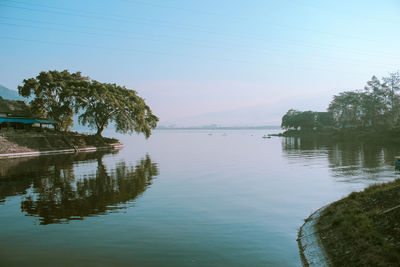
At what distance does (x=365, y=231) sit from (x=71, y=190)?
21.1 m

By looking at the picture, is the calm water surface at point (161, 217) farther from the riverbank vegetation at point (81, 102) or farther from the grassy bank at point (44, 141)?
the riverbank vegetation at point (81, 102)

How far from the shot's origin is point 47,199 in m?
20.5

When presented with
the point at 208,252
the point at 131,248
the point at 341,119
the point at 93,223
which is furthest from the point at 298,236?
A: the point at 341,119

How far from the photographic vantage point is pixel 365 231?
33.4 feet

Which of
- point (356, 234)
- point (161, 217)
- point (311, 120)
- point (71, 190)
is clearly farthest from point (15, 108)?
point (311, 120)

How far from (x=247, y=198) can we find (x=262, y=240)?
783cm

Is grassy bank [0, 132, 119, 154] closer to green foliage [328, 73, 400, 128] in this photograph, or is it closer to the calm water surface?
the calm water surface

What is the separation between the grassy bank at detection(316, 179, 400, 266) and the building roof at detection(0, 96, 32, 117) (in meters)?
75.4

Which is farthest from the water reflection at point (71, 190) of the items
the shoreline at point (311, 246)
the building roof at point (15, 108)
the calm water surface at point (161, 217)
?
the building roof at point (15, 108)

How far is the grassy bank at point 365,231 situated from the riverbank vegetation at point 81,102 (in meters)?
63.7

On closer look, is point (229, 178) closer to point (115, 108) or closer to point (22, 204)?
point (22, 204)

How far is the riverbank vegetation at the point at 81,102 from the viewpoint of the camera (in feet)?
226

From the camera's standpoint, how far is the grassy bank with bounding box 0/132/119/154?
55.2 meters

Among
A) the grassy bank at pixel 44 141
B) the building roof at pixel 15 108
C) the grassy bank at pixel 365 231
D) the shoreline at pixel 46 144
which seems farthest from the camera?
the building roof at pixel 15 108
